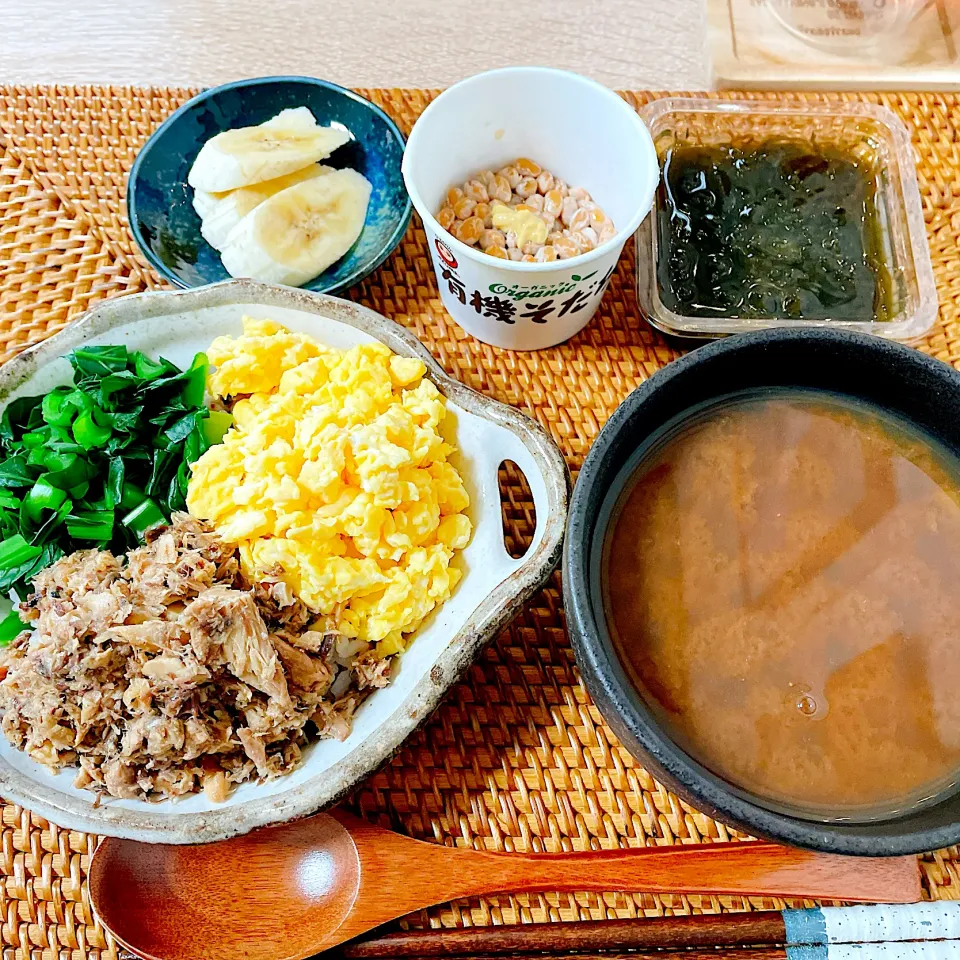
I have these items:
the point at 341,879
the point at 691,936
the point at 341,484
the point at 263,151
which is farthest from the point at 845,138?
the point at 341,879

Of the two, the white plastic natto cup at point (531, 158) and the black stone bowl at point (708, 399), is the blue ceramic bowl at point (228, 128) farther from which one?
the black stone bowl at point (708, 399)

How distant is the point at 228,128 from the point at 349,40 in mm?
470

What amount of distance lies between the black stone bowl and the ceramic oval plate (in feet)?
Answer: 0.85

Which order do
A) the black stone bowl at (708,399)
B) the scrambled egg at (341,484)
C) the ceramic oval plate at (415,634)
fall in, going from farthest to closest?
the scrambled egg at (341,484), the ceramic oval plate at (415,634), the black stone bowl at (708,399)

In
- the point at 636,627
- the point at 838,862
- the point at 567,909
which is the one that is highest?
the point at 636,627

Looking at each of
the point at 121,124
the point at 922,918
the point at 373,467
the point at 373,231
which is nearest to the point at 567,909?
the point at 922,918

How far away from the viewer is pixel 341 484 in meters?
1.37

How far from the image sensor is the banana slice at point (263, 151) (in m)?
1.64

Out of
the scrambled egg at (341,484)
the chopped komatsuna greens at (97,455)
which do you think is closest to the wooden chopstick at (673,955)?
the scrambled egg at (341,484)

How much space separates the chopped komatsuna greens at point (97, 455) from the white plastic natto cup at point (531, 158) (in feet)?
1.61

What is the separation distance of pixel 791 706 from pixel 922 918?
20.9 inches

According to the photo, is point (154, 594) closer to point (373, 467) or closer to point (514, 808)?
point (373, 467)

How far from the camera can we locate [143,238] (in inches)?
64.2

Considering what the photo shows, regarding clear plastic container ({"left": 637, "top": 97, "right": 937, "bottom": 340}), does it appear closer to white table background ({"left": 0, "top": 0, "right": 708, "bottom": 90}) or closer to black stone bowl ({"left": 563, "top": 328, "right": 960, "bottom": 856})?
white table background ({"left": 0, "top": 0, "right": 708, "bottom": 90})
